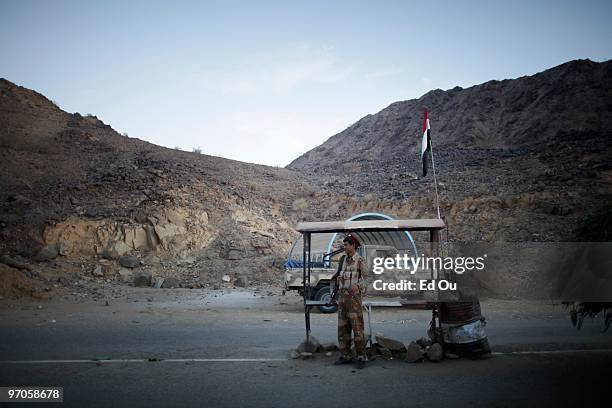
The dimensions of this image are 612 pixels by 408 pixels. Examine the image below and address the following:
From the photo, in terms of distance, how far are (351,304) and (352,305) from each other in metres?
0.02

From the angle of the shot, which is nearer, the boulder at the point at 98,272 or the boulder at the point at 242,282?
the boulder at the point at 98,272

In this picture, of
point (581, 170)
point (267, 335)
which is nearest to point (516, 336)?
point (267, 335)

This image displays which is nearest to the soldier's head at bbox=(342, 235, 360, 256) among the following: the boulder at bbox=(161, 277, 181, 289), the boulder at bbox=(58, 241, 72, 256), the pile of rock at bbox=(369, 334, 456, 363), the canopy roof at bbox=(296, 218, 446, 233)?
the canopy roof at bbox=(296, 218, 446, 233)

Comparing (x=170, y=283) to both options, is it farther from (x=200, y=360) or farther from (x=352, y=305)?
(x=352, y=305)

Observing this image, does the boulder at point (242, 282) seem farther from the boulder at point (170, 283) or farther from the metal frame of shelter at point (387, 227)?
the metal frame of shelter at point (387, 227)

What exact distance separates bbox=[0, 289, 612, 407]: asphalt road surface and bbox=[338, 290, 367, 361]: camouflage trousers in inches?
14.1

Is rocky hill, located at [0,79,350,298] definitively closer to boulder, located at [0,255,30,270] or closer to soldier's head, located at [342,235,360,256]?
boulder, located at [0,255,30,270]

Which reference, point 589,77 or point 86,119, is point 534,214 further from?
point 86,119

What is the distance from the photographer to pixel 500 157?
32.8 m

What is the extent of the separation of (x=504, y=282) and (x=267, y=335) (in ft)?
41.9

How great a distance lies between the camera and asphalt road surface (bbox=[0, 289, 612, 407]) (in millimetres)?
5883

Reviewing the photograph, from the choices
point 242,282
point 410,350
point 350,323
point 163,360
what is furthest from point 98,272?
point 410,350

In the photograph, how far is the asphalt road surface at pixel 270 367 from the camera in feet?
19.3

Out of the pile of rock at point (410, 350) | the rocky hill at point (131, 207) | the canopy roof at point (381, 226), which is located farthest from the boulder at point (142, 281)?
the pile of rock at point (410, 350)
